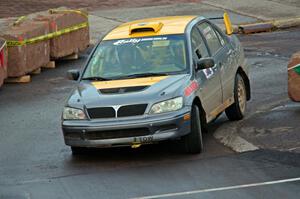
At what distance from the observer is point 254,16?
2644 centimetres

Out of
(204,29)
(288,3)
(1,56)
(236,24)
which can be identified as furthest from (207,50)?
(288,3)

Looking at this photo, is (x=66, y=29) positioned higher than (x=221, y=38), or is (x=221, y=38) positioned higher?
(x=221, y=38)

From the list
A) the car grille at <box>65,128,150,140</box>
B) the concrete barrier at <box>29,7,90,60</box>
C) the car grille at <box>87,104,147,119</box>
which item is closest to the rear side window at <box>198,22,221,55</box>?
the car grille at <box>87,104,147,119</box>

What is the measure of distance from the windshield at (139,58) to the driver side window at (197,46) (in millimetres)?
183

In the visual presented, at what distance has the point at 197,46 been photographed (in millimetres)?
12195

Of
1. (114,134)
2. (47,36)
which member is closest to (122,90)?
(114,134)

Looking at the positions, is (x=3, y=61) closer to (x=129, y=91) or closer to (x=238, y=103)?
(x=238, y=103)

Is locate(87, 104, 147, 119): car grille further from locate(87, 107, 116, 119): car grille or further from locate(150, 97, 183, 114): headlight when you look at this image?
locate(150, 97, 183, 114): headlight

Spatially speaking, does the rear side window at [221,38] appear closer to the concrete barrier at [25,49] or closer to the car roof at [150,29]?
the car roof at [150,29]

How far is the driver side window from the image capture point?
12008mm

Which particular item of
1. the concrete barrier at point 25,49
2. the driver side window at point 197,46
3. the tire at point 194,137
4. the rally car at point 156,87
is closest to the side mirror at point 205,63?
the rally car at point 156,87

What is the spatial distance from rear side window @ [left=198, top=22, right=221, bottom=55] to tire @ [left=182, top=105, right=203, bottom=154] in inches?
72.6

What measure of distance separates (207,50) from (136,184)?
3.21 metres

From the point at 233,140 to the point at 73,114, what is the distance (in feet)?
7.42
